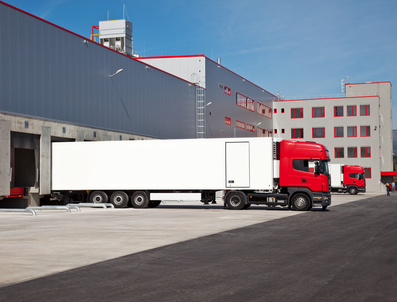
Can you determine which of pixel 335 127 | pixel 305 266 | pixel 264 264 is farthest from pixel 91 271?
pixel 335 127

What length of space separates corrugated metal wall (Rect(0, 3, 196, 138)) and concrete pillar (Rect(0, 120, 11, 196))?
101 centimetres

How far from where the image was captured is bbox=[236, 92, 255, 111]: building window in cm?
6431

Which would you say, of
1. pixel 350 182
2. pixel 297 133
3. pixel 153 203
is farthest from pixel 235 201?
pixel 297 133

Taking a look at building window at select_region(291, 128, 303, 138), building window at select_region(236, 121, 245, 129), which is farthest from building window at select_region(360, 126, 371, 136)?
building window at select_region(236, 121, 245, 129)

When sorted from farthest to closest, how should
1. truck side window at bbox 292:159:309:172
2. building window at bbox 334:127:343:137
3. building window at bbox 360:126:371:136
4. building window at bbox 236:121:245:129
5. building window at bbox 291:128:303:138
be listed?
building window at bbox 291:128:303:138 → building window at bbox 334:127:343:137 → building window at bbox 360:126:371:136 → building window at bbox 236:121:245:129 → truck side window at bbox 292:159:309:172

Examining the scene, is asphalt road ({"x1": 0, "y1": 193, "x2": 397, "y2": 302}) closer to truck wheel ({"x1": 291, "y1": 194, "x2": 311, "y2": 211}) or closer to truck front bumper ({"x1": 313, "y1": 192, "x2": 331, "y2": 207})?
truck front bumper ({"x1": 313, "y1": 192, "x2": 331, "y2": 207})

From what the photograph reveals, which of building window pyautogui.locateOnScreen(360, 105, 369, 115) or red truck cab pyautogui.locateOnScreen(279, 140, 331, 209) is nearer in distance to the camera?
red truck cab pyautogui.locateOnScreen(279, 140, 331, 209)

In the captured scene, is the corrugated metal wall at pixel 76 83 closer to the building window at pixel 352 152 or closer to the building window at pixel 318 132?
the building window at pixel 318 132

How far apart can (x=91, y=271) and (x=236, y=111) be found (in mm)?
55475

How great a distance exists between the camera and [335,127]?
7681 centimetres

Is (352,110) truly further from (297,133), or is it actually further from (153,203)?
(153,203)

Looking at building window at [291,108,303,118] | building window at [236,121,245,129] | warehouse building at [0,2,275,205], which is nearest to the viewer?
warehouse building at [0,2,275,205]

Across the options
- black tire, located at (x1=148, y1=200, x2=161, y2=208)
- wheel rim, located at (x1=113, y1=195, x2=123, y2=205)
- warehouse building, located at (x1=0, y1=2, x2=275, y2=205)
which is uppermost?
warehouse building, located at (x1=0, y1=2, x2=275, y2=205)

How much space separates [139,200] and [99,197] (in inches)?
87.2
